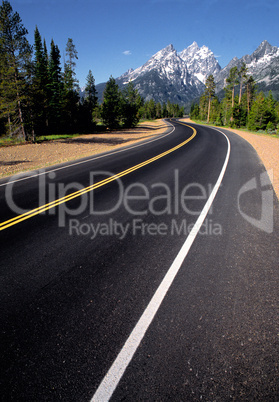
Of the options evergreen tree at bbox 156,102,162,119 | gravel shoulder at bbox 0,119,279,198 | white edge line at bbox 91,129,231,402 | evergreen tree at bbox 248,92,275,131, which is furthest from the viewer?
evergreen tree at bbox 156,102,162,119

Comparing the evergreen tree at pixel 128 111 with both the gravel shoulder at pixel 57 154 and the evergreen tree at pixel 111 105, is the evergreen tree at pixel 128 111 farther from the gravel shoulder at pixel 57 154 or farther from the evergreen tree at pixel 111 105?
the gravel shoulder at pixel 57 154

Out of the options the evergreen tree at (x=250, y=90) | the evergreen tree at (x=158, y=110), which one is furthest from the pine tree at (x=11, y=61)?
the evergreen tree at (x=158, y=110)

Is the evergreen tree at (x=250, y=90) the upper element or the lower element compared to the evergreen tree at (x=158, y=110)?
lower

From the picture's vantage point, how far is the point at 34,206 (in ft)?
21.0

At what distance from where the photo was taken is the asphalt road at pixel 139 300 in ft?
6.93

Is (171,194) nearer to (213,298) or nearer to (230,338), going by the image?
(213,298)

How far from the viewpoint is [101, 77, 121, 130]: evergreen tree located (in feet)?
132

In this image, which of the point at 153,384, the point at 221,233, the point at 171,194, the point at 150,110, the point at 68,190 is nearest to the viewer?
the point at 153,384

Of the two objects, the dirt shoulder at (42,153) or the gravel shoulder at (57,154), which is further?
the dirt shoulder at (42,153)

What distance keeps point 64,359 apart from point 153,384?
3.13 feet

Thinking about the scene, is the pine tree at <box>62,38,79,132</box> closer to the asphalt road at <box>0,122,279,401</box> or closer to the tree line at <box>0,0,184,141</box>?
the tree line at <box>0,0,184,141</box>

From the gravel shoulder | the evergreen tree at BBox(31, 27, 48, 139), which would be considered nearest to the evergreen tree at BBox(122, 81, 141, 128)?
the evergreen tree at BBox(31, 27, 48, 139)

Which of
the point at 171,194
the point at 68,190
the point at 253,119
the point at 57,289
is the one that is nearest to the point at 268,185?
the point at 171,194

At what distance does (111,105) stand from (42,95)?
55.8 ft
